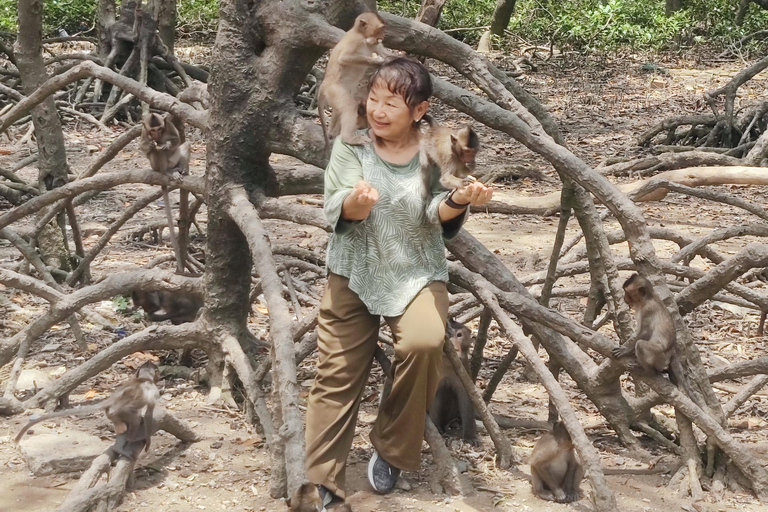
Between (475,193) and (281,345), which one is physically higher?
(475,193)

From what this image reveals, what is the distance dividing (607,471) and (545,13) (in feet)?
53.1

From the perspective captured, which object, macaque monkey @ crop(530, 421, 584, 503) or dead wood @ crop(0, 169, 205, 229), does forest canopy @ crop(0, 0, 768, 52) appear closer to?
dead wood @ crop(0, 169, 205, 229)

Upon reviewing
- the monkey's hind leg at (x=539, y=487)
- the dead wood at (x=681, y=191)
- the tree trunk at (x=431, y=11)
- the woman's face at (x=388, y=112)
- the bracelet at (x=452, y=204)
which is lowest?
the monkey's hind leg at (x=539, y=487)

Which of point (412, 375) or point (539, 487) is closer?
point (412, 375)

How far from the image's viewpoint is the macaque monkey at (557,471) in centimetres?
376

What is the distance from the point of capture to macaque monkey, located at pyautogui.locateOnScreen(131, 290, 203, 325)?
18.4 feet

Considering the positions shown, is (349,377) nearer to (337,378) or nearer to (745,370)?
(337,378)

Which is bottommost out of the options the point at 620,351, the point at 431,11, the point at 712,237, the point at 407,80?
the point at 620,351

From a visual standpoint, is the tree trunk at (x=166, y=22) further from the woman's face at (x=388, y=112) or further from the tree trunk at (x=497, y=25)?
the woman's face at (x=388, y=112)

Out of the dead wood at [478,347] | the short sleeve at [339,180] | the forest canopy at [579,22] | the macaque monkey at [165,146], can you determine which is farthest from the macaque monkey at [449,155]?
the forest canopy at [579,22]

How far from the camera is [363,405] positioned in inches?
186

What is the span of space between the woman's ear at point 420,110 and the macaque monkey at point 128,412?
5.09ft

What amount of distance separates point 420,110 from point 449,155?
23 cm

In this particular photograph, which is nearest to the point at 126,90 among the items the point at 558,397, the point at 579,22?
the point at 558,397
